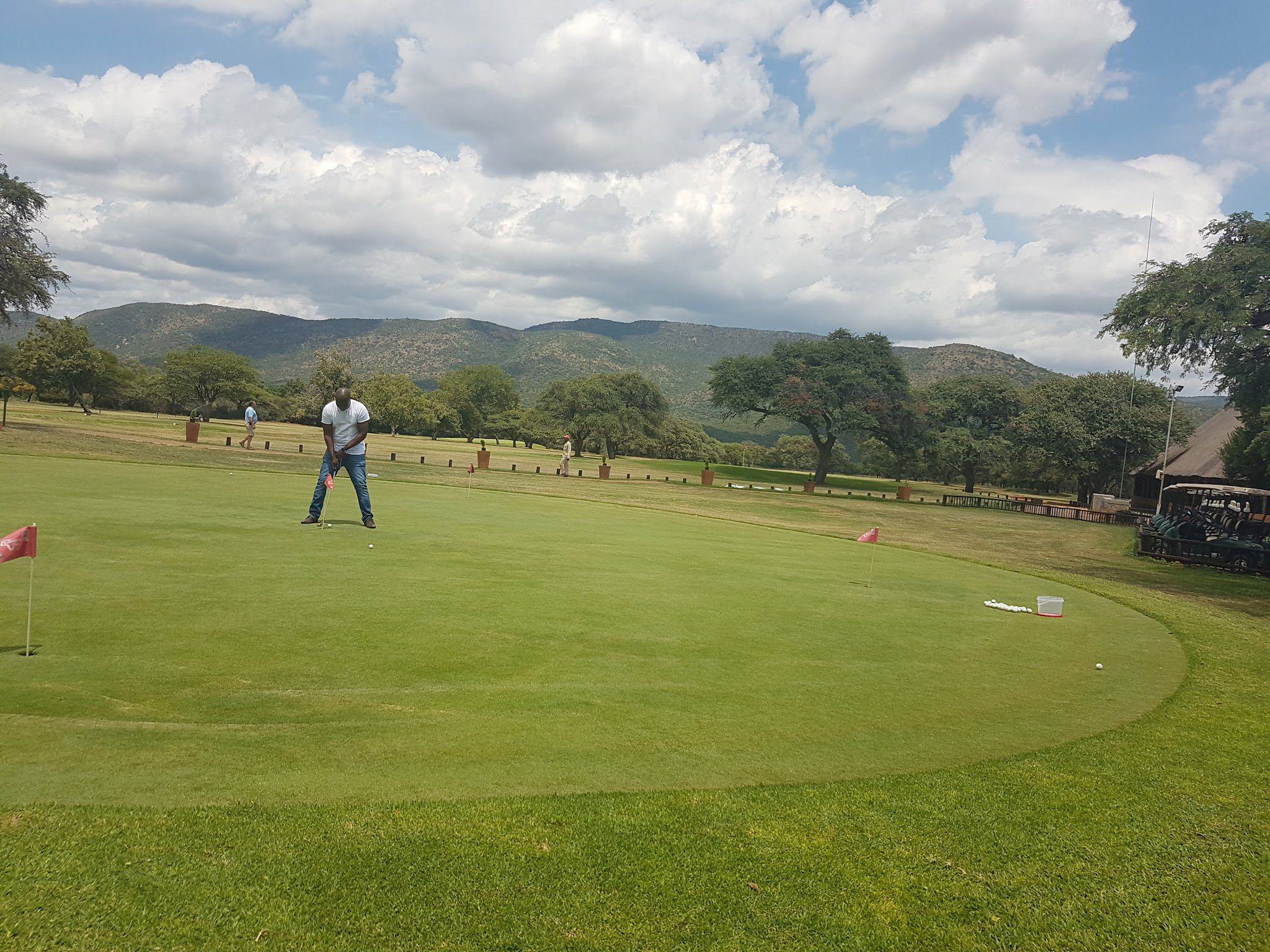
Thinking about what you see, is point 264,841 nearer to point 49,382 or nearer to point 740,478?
point 740,478

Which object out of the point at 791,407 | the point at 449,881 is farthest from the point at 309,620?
the point at 791,407

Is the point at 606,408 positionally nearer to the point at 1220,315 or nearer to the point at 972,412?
the point at 972,412

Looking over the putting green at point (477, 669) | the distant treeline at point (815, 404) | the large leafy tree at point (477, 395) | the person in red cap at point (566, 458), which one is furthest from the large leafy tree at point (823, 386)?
the large leafy tree at point (477, 395)

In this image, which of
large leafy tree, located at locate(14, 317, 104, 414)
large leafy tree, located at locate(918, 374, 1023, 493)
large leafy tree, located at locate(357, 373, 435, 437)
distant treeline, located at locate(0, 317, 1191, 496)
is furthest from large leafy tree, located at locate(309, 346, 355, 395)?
large leafy tree, located at locate(918, 374, 1023, 493)

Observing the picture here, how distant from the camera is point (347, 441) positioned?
49.4 feet

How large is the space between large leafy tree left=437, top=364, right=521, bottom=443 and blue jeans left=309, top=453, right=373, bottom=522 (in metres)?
98.0

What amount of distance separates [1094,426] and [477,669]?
65455mm

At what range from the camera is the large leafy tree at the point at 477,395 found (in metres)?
114

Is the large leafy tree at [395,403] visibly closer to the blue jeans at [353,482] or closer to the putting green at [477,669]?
the blue jeans at [353,482]

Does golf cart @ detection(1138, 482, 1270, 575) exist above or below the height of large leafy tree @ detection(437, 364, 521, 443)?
below

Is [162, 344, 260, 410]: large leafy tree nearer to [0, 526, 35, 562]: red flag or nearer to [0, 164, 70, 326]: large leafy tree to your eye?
[0, 164, 70, 326]: large leafy tree

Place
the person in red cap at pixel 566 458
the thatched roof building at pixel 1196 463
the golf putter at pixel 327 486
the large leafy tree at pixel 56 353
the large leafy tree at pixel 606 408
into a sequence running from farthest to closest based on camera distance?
the large leafy tree at pixel 606 408, the large leafy tree at pixel 56 353, the person in red cap at pixel 566 458, the thatched roof building at pixel 1196 463, the golf putter at pixel 327 486

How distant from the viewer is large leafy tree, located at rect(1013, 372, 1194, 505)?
59469 mm

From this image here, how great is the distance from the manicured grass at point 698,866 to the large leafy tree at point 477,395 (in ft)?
359
